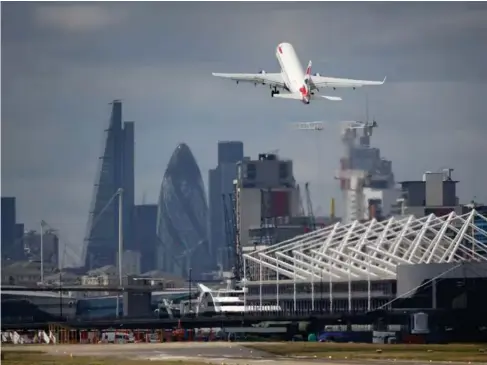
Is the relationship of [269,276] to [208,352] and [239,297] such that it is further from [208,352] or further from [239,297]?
[208,352]

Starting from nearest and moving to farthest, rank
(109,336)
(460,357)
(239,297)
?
1. (460,357)
2. (109,336)
3. (239,297)

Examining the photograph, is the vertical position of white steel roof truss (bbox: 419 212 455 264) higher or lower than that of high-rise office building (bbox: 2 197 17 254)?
lower

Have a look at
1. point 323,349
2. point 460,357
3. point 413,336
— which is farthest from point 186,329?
point 460,357

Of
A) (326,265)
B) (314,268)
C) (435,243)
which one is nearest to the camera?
(435,243)

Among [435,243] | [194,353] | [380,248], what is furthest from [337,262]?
[194,353]

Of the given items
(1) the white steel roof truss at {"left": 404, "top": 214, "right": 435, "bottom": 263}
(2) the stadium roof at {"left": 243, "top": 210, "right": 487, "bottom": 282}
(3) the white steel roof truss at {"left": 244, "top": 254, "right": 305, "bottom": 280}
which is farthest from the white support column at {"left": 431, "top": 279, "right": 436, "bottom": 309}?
(3) the white steel roof truss at {"left": 244, "top": 254, "right": 305, "bottom": 280}

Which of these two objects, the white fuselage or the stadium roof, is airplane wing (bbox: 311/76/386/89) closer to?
the white fuselage

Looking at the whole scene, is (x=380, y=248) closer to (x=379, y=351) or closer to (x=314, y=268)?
(x=314, y=268)
